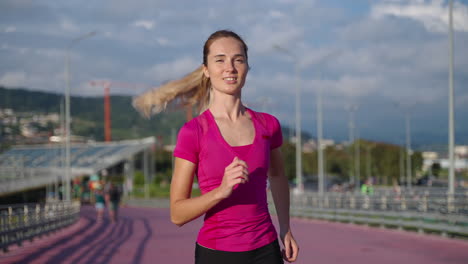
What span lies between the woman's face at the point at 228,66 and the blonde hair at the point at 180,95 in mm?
365

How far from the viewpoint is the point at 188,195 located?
3197 mm

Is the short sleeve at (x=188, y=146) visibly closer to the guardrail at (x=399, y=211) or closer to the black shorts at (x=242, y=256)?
the black shorts at (x=242, y=256)

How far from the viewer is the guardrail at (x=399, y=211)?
17969 millimetres

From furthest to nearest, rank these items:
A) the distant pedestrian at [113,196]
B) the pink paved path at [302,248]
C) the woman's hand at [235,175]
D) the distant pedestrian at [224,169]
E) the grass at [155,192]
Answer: the grass at [155,192], the distant pedestrian at [113,196], the pink paved path at [302,248], the distant pedestrian at [224,169], the woman's hand at [235,175]

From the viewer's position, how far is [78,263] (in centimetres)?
1347

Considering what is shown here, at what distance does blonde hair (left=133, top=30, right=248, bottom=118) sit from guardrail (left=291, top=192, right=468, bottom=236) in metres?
14.2

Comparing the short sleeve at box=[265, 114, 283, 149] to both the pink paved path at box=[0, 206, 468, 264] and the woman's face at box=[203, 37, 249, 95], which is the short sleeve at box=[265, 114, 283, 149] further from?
the pink paved path at box=[0, 206, 468, 264]

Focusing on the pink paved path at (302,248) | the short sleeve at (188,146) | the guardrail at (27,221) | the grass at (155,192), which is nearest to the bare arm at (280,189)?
the short sleeve at (188,146)

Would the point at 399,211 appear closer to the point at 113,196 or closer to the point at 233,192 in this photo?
the point at 113,196

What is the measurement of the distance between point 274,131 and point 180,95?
2.18 ft

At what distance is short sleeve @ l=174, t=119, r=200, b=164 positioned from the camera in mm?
3189

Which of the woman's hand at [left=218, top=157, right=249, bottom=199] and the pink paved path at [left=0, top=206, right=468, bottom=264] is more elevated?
the woman's hand at [left=218, top=157, right=249, bottom=199]

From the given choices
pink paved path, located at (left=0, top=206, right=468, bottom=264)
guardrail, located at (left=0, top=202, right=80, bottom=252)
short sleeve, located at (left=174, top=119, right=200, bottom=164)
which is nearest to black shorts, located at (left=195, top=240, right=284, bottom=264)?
short sleeve, located at (left=174, top=119, right=200, bottom=164)

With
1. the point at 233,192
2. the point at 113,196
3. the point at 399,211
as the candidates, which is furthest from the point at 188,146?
the point at 113,196
